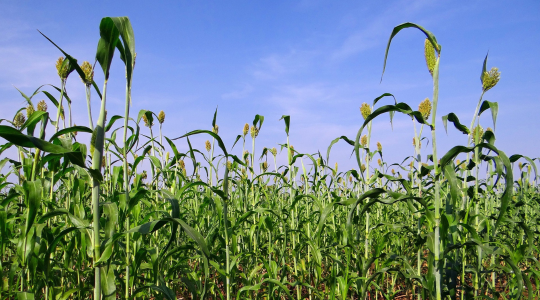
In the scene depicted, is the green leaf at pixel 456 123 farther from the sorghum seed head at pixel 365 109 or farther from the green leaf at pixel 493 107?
the sorghum seed head at pixel 365 109

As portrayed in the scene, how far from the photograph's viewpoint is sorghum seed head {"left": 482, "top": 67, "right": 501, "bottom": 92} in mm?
1965

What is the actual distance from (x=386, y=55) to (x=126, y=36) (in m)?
0.97

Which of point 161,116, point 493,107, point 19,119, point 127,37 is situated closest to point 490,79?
point 493,107

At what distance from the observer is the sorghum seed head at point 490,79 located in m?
1.96

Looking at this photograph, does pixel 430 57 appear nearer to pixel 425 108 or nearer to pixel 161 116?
pixel 425 108

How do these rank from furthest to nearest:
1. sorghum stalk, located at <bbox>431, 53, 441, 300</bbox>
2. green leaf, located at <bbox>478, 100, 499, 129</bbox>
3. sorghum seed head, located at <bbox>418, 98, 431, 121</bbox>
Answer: sorghum seed head, located at <bbox>418, 98, 431, 121</bbox>, green leaf, located at <bbox>478, 100, 499, 129</bbox>, sorghum stalk, located at <bbox>431, 53, 441, 300</bbox>

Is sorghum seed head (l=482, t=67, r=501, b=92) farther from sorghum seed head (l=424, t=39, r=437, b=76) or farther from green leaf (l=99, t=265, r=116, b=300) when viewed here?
green leaf (l=99, t=265, r=116, b=300)

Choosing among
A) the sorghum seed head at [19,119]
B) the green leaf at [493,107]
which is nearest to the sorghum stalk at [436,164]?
the green leaf at [493,107]

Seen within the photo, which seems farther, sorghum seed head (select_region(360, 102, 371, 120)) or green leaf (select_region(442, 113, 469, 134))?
sorghum seed head (select_region(360, 102, 371, 120))

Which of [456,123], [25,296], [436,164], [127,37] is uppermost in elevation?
[127,37]

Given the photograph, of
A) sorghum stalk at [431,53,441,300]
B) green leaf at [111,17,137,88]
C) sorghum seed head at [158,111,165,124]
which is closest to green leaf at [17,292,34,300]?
green leaf at [111,17,137,88]


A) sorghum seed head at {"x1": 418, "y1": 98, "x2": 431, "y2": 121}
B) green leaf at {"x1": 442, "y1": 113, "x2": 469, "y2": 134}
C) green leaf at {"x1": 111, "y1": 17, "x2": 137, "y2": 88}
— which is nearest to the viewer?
green leaf at {"x1": 111, "y1": 17, "x2": 137, "y2": 88}

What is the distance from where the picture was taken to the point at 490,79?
6.46 feet

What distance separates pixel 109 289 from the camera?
45.4 inches
